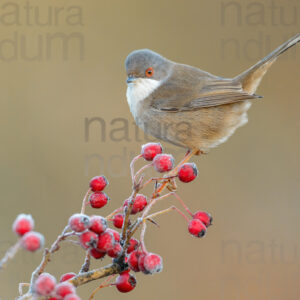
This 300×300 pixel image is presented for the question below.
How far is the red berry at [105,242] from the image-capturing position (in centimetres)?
159

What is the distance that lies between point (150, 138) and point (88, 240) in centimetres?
405

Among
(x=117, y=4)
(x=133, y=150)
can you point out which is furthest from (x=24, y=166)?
(x=117, y=4)

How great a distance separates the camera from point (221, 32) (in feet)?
21.2

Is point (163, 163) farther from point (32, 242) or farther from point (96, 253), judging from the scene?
point (32, 242)

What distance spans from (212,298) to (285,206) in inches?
61.7

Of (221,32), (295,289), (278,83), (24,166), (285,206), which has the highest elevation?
(221,32)

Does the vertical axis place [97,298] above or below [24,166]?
below

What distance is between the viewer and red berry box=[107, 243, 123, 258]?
63.4 inches

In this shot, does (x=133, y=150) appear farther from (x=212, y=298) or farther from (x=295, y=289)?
(x=295, y=289)

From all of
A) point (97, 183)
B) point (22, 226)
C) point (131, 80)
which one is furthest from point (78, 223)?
point (131, 80)

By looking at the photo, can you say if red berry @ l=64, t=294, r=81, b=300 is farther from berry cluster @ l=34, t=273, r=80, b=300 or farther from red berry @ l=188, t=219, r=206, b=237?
red berry @ l=188, t=219, r=206, b=237

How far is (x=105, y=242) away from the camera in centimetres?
159

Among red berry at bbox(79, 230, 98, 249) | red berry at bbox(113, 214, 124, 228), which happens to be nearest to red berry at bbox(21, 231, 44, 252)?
red berry at bbox(79, 230, 98, 249)

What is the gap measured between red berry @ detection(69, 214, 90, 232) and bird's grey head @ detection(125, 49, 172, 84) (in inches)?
98.2
